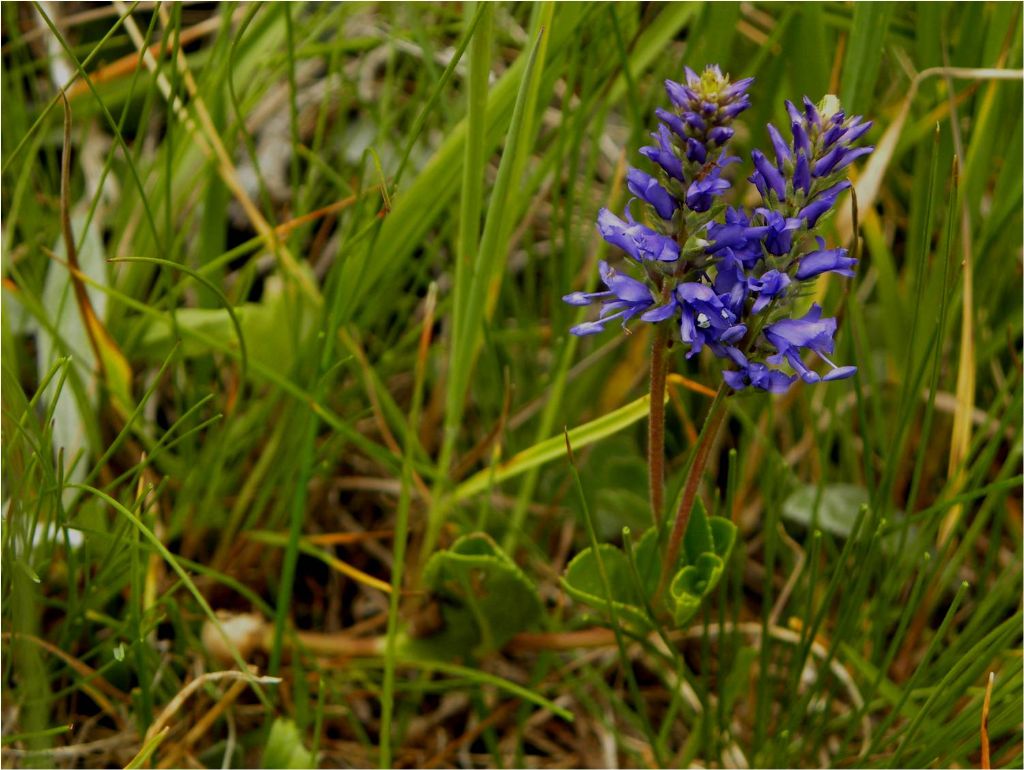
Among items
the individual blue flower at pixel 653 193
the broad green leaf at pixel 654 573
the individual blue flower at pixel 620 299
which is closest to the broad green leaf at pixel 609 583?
the broad green leaf at pixel 654 573

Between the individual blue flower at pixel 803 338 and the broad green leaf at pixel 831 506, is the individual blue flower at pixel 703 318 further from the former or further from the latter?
the broad green leaf at pixel 831 506

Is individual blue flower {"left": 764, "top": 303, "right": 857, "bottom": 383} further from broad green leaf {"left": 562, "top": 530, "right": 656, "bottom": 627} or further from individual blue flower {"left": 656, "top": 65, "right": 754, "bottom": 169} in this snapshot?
broad green leaf {"left": 562, "top": 530, "right": 656, "bottom": 627}

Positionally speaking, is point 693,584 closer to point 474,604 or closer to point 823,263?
point 474,604

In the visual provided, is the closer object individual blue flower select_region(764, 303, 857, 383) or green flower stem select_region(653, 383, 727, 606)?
individual blue flower select_region(764, 303, 857, 383)

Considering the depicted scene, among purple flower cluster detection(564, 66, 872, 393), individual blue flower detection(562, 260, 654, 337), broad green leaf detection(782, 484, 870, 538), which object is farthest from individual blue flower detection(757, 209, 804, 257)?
broad green leaf detection(782, 484, 870, 538)

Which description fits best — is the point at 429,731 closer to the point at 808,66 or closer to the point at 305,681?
the point at 305,681
